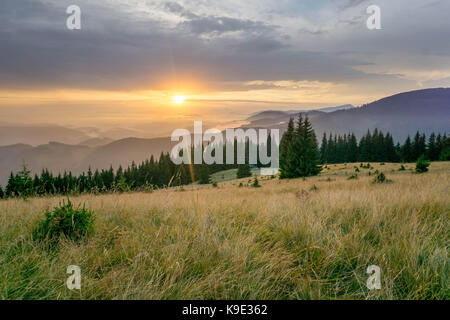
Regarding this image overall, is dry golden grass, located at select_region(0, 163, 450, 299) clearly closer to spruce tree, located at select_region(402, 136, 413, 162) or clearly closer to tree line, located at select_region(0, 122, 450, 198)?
tree line, located at select_region(0, 122, 450, 198)

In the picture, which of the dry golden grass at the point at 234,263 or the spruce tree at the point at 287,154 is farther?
the spruce tree at the point at 287,154

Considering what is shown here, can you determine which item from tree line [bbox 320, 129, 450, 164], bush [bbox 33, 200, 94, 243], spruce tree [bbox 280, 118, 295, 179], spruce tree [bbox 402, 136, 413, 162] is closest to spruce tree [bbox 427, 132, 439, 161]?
tree line [bbox 320, 129, 450, 164]

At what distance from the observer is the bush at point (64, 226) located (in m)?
3.13

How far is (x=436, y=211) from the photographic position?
3965mm

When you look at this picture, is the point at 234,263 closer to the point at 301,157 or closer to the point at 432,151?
the point at 301,157

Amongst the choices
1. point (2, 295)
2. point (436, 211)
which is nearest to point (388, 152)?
point (436, 211)

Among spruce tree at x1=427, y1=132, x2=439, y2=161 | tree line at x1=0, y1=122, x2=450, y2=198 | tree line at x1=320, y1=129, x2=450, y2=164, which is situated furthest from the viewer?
tree line at x1=320, y1=129, x2=450, y2=164

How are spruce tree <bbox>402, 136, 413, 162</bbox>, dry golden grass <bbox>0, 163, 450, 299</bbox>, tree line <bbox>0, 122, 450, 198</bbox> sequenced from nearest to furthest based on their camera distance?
dry golden grass <bbox>0, 163, 450, 299</bbox> < tree line <bbox>0, 122, 450, 198</bbox> < spruce tree <bbox>402, 136, 413, 162</bbox>

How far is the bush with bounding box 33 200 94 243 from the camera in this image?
10.3ft

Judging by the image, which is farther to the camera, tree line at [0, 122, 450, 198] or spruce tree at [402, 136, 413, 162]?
spruce tree at [402, 136, 413, 162]

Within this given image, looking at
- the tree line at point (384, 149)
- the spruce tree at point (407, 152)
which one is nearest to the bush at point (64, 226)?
the tree line at point (384, 149)

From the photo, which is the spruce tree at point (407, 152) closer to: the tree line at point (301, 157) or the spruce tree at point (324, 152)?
the tree line at point (301, 157)

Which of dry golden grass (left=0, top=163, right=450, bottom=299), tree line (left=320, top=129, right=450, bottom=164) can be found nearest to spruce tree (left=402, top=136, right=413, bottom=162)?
tree line (left=320, top=129, right=450, bottom=164)
